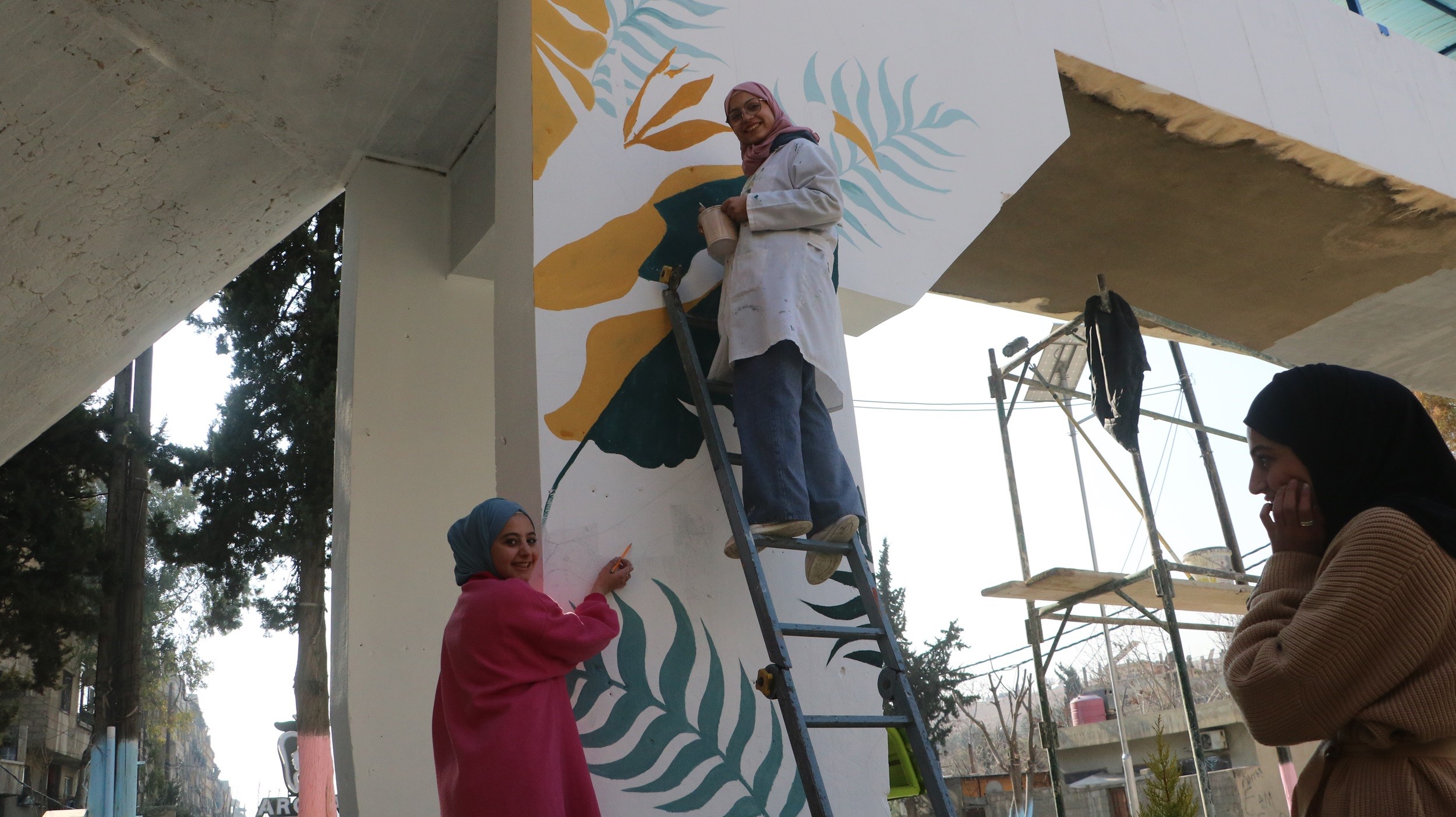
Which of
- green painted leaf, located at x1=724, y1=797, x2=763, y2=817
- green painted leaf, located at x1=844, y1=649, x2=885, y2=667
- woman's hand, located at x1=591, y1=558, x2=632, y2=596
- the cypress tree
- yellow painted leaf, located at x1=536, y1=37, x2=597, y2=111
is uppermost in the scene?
yellow painted leaf, located at x1=536, y1=37, x2=597, y2=111

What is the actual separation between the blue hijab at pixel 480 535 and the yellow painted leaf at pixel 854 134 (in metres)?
1.76

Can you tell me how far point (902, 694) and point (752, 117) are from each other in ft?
5.04

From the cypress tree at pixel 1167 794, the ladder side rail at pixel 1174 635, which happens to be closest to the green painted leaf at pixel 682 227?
the cypress tree at pixel 1167 794

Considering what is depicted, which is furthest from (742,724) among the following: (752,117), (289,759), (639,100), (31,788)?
(31,788)

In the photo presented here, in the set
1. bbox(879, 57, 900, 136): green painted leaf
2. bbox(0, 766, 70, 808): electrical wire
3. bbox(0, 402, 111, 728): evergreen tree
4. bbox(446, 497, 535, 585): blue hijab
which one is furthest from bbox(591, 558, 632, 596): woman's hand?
bbox(0, 766, 70, 808): electrical wire

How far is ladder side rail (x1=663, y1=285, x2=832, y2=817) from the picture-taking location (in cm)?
195

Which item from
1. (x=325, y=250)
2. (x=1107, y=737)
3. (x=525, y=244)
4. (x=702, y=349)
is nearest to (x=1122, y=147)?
(x=702, y=349)

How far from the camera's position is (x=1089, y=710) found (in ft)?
71.1

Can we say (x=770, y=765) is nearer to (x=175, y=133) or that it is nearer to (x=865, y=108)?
(x=865, y=108)

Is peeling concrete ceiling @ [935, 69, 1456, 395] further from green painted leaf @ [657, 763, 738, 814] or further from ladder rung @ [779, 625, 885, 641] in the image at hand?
green painted leaf @ [657, 763, 738, 814]

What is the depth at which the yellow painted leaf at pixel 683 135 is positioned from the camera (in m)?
2.95

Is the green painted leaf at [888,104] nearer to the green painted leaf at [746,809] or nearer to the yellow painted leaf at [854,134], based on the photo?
the yellow painted leaf at [854,134]

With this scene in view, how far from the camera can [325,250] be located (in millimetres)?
9359

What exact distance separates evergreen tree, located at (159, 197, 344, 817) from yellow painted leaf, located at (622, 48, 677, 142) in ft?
22.7
